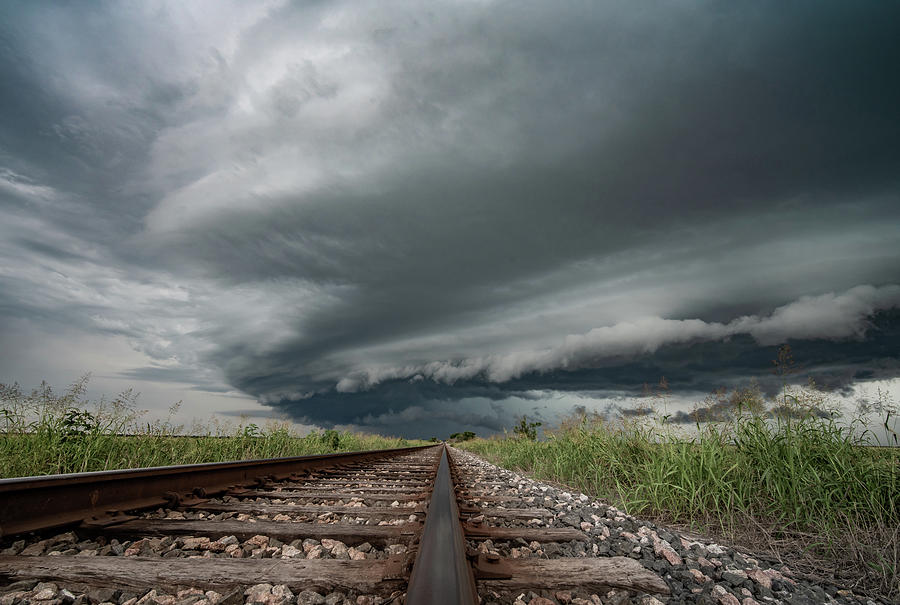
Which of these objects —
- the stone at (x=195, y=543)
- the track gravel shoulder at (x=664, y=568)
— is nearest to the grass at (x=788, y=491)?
the track gravel shoulder at (x=664, y=568)

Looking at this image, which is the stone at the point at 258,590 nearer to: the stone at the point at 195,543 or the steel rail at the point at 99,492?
the stone at the point at 195,543

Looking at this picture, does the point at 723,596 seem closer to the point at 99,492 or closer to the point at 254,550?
the point at 254,550

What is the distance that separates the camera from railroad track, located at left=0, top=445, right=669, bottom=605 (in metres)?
1.71

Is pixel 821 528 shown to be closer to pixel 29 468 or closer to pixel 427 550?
pixel 427 550

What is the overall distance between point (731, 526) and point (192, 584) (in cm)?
321

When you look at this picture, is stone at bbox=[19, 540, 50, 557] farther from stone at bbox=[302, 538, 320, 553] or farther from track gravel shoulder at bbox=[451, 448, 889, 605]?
track gravel shoulder at bbox=[451, 448, 889, 605]

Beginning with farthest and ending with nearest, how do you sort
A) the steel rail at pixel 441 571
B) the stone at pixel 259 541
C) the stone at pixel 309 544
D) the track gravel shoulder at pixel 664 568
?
the stone at pixel 259 541 → the stone at pixel 309 544 → the track gravel shoulder at pixel 664 568 → the steel rail at pixel 441 571

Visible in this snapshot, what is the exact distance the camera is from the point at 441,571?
1695mm

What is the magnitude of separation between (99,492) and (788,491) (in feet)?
15.1

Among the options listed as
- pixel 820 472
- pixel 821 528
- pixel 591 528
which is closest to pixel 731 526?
pixel 821 528

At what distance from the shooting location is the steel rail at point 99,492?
2359 mm

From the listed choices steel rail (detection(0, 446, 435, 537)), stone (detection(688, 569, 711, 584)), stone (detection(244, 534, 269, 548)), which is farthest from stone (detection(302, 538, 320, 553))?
stone (detection(688, 569, 711, 584))

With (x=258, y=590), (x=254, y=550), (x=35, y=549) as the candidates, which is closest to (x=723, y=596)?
(x=258, y=590)

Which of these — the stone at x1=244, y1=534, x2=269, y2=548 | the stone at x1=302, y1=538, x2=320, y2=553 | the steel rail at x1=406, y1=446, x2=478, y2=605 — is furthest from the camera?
the stone at x1=244, y1=534, x2=269, y2=548
